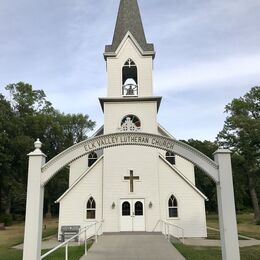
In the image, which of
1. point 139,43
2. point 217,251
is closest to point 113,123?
point 139,43

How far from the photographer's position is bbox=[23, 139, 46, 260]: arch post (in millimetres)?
8094

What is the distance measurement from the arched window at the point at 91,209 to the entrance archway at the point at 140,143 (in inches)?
484

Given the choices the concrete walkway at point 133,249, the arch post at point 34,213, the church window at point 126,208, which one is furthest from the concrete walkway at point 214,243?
the arch post at point 34,213

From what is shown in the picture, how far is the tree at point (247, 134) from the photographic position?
1397 inches

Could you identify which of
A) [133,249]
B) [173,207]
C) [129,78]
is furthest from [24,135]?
[133,249]

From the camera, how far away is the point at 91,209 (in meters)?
20.8

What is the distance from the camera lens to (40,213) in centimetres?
842

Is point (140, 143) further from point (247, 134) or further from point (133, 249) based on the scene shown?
point (247, 134)

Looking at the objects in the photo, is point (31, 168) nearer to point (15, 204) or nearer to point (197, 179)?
point (15, 204)

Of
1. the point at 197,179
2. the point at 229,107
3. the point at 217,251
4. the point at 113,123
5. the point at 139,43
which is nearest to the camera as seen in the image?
the point at 217,251

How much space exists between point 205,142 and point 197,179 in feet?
22.8

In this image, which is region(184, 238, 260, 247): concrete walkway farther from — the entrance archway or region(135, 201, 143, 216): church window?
the entrance archway

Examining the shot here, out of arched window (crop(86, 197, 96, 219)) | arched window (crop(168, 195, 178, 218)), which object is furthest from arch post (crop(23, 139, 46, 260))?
arched window (crop(168, 195, 178, 218))

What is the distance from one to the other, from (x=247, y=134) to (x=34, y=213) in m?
30.8
